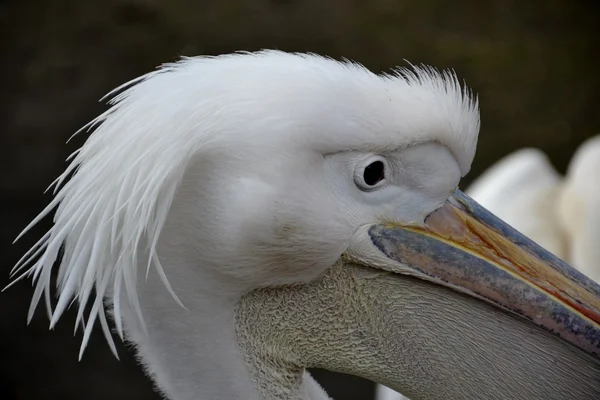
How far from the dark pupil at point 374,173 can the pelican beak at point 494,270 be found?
0.08 metres

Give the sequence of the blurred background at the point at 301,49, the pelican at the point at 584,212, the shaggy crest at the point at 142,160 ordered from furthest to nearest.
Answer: the blurred background at the point at 301,49
the pelican at the point at 584,212
the shaggy crest at the point at 142,160

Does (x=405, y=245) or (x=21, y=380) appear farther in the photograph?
(x=21, y=380)

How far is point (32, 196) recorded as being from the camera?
16.0 ft

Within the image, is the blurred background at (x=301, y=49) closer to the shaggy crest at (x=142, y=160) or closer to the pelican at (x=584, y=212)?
the pelican at (x=584, y=212)

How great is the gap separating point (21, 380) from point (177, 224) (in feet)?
10.1

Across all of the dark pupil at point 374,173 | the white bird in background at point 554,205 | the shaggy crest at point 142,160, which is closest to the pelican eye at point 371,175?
the dark pupil at point 374,173

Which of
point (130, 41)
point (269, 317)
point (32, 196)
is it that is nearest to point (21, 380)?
point (32, 196)

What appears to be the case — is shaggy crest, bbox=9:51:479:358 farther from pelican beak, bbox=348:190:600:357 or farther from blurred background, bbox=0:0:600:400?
blurred background, bbox=0:0:600:400

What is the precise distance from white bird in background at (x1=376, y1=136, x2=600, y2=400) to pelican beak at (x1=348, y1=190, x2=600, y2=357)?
1604mm

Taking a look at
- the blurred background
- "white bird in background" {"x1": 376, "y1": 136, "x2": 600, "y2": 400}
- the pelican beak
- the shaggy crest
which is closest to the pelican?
"white bird in background" {"x1": 376, "y1": 136, "x2": 600, "y2": 400}

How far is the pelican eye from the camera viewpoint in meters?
1.48

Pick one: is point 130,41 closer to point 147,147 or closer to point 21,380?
point 21,380

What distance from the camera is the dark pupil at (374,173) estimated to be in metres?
1.49

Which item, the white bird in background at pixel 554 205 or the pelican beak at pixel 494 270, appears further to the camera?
the white bird in background at pixel 554 205
